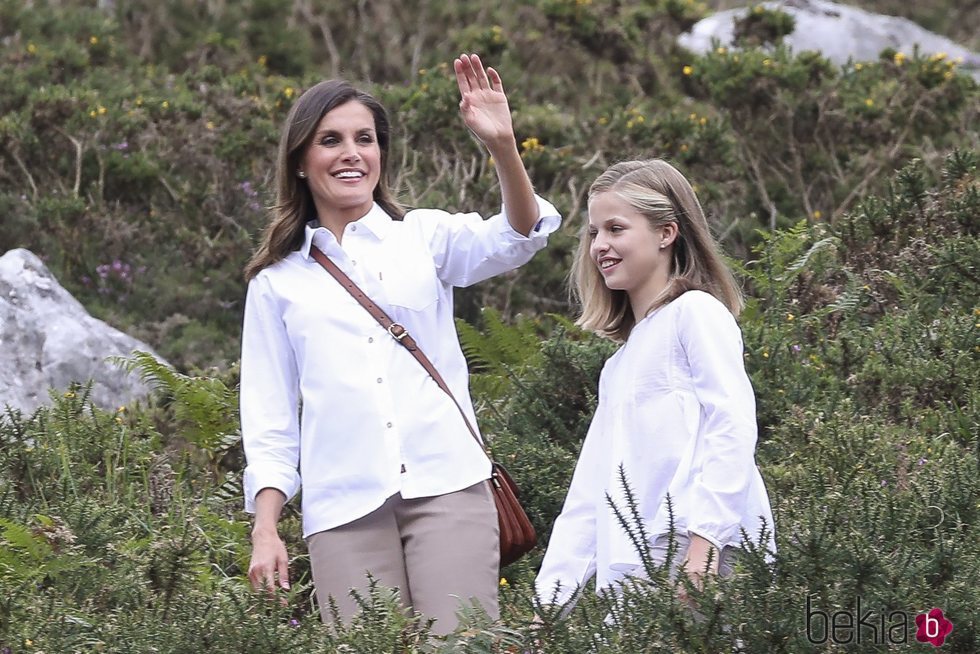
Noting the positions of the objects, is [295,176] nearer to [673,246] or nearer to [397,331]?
[397,331]

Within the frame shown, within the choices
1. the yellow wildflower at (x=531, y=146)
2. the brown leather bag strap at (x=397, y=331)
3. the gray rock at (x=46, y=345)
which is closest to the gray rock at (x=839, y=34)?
the yellow wildflower at (x=531, y=146)

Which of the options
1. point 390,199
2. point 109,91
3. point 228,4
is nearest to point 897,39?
point 228,4

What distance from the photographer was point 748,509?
3.39 meters

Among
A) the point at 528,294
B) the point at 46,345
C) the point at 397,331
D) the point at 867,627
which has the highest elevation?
the point at 528,294

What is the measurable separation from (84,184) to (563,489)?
4.44 meters

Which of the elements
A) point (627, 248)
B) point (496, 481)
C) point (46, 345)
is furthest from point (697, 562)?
point (46, 345)

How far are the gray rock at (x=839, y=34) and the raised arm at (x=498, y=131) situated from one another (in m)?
7.95

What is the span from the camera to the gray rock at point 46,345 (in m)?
6.46

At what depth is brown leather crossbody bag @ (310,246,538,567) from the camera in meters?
3.72

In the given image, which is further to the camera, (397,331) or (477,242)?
(477,242)

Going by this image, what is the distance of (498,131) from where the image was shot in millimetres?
3658

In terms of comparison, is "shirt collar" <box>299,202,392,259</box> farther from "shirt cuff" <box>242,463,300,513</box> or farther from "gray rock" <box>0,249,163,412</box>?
"gray rock" <box>0,249,163,412</box>

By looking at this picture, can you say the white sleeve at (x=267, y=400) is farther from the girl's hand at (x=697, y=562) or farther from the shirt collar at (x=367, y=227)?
the girl's hand at (x=697, y=562)

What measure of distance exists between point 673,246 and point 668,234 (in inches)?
2.0
